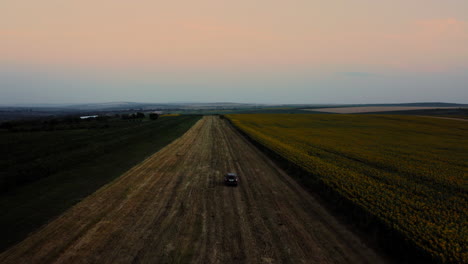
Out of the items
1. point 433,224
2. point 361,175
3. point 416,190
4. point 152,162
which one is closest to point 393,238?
point 433,224

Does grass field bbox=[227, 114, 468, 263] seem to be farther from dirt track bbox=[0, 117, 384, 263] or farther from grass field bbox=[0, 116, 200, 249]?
grass field bbox=[0, 116, 200, 249]

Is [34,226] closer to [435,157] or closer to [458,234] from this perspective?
[458,234]

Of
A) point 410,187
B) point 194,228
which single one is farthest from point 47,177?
point 410,187

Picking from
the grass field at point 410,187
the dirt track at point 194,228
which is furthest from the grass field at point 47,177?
the grass field at point 410,187

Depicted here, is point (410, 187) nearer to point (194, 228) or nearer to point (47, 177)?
point (194, 228)

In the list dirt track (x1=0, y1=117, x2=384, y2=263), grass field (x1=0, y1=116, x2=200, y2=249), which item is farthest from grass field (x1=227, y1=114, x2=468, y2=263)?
grass field (x1=0, y1=116, x2=200, y2=249)

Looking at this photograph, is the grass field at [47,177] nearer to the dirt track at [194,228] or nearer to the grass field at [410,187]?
the dirt track at [194,228]

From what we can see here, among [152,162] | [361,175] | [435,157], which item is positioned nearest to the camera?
[361,175]

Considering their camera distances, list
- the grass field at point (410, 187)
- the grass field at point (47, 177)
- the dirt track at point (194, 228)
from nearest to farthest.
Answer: the dirt track at point (194, 228) → the grass field at point (410, 187) → the grass field at point (47, 177)
